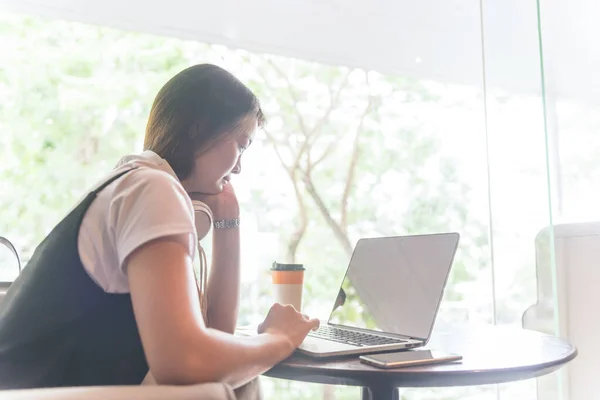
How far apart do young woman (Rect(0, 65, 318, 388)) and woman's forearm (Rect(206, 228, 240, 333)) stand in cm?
26

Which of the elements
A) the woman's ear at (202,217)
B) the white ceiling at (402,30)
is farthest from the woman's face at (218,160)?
the white ceiling at (402,30)

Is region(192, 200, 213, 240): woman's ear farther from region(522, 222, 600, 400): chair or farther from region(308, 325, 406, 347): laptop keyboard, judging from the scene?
region(522, 222, 600, 400): chair

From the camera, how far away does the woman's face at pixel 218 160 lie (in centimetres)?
103

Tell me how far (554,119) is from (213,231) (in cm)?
134

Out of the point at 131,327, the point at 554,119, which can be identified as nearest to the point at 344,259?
the point at 554,119

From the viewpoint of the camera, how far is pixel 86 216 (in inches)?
31.6

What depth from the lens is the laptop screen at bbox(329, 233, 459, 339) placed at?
1093 millimetres

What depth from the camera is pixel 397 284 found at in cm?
117

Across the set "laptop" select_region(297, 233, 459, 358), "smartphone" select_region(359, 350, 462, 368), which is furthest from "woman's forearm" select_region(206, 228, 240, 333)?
"smartphone" select_region(359, 350, 462, 368)

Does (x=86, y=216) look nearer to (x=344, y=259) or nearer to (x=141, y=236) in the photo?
(x=141, y=236)

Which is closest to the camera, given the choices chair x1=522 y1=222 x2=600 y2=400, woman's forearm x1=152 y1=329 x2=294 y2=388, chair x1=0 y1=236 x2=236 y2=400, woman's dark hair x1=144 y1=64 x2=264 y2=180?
chair x1=0 y1=236 x2=236 y2=400

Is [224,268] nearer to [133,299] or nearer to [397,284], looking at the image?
[397,284]

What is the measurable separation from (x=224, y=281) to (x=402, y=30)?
172 cm

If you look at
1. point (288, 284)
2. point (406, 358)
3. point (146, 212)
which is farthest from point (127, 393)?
point (288, 284)
